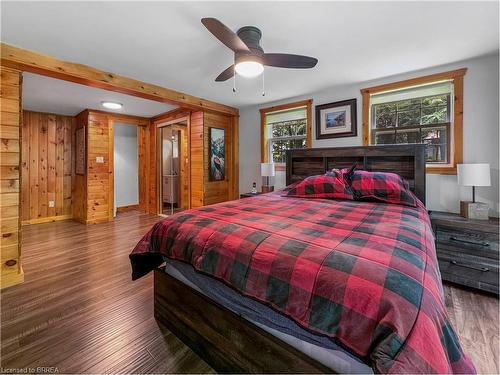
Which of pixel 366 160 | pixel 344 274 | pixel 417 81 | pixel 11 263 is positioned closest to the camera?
pixel 344 274

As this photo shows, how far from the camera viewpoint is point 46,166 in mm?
5027

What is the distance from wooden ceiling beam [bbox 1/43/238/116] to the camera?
234cm

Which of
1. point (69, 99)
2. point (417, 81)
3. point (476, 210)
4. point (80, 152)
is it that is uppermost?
point (69, 99)

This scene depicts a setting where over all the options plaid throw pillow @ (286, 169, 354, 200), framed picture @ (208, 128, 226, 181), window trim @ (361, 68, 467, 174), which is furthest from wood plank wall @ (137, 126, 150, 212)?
window trim @ (361, 68, 467, 174)

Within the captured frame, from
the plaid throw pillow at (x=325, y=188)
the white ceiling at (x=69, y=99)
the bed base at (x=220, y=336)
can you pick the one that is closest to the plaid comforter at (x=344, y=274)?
the bed base at (x=220, y=336)

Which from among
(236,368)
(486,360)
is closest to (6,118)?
(236,368)

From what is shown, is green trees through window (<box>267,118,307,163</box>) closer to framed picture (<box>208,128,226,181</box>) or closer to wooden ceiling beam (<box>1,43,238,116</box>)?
framed picture (<box>208,128,226,181</box>)

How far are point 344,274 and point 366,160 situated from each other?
2.67m

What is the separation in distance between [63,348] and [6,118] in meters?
2.21

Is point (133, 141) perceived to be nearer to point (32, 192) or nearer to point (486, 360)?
point (32, 192)

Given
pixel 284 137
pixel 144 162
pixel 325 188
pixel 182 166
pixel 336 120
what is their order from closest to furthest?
pixel 325 188 < pixel 336 120 < pixel 284 137 < pixel 182 166 < pixel 144 162

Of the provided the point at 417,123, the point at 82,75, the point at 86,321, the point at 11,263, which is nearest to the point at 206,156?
the point at 82,75

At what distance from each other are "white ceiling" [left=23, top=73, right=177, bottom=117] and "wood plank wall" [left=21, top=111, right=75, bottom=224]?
30 cm

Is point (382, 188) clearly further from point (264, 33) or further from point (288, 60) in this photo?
point (264, 33)
